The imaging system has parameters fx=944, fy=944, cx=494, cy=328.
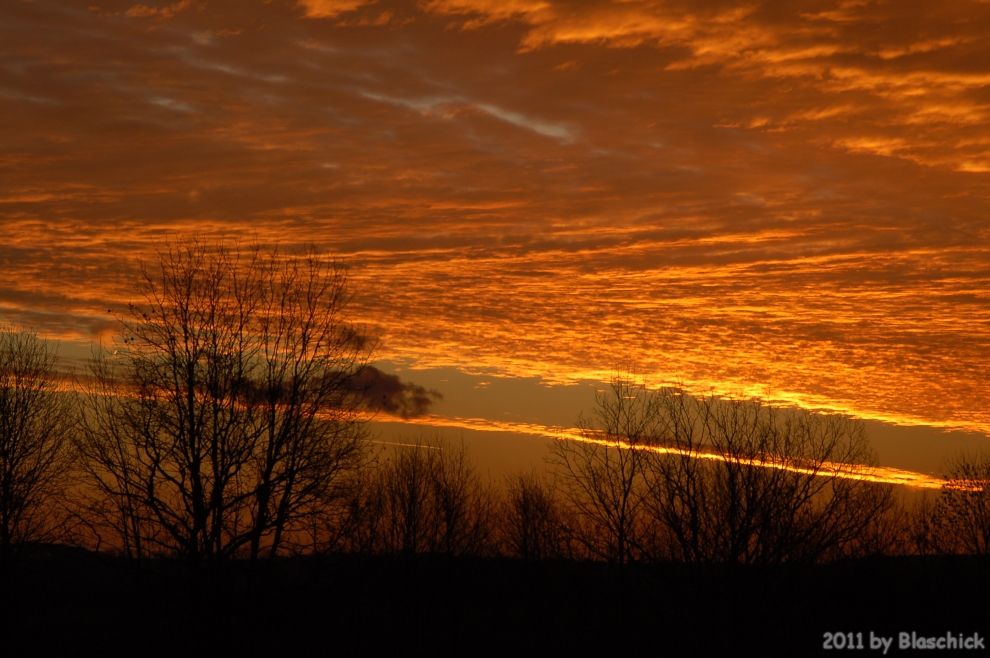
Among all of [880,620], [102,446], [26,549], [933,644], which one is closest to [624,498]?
[933,644]

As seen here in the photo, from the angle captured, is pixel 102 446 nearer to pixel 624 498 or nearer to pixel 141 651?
pixel 141 651

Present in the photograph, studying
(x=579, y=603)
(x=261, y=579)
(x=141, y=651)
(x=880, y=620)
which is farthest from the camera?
(x=579, y=603)

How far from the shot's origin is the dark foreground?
90.6ft

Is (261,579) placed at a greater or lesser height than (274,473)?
lesser

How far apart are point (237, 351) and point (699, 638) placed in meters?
16.2

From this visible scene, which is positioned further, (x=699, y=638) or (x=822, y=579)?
(x=822, y=579)

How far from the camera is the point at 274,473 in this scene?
91.2 ft

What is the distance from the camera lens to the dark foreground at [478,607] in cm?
2762

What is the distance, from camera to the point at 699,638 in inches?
1099

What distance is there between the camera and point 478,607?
198 ft

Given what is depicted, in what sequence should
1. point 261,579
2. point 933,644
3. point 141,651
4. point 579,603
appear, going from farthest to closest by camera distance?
point 579,603 < point 933,644 < point 141,651 < point 261,579

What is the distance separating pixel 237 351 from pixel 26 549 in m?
19.5

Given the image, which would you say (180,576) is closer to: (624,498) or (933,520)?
(624,498)

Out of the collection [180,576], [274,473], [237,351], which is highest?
[237,351]
